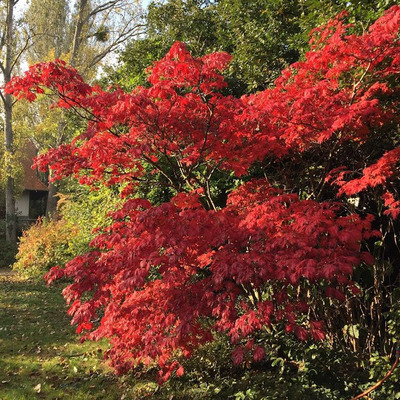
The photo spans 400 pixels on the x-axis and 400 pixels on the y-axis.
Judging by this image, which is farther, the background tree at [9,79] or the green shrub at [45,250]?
the background tree at [9,79]

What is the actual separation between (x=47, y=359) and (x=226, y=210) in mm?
3535

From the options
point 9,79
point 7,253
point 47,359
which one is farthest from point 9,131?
point 47,359

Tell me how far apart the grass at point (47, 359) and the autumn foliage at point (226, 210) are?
527mm

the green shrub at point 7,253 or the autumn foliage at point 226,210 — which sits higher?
the autumn foliage at point 226,210

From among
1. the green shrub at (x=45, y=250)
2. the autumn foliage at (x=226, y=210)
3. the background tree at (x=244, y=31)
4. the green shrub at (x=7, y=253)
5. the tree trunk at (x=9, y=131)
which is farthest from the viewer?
the tree trunk at (x=9, y=131)

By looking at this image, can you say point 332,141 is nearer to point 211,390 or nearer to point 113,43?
point 211,390

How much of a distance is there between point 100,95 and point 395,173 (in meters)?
3.43

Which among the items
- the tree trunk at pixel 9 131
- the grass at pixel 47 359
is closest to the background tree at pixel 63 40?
the tree trunk at pixel 9 131

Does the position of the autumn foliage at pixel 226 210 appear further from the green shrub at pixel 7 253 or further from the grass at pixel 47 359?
the green shrub at pixel 7 253

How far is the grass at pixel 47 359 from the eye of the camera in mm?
4340

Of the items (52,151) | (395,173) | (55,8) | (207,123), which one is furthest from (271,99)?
(55,8)

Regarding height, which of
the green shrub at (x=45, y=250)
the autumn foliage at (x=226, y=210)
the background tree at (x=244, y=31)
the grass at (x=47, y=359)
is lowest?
the grass at (x=47, y=359)

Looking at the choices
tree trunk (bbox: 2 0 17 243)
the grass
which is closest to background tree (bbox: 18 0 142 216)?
tree trunk (bbox: 2 0 17 243)

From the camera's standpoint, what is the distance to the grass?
434 cm
